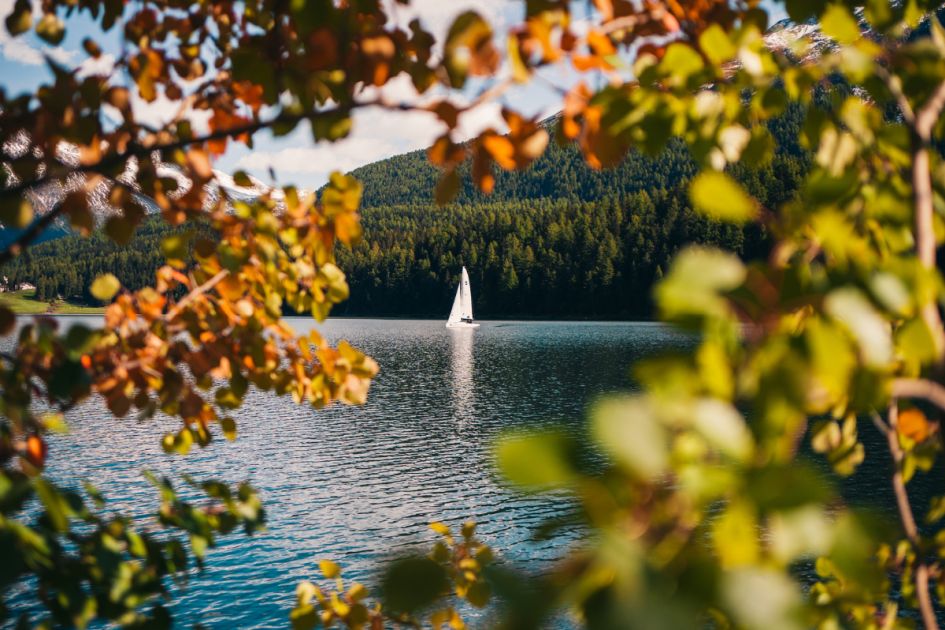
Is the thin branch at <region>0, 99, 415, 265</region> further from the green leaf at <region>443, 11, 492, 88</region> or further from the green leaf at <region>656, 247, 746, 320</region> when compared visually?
the green leaf at <region>656, 247, 746, 320</region>

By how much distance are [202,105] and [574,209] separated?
164515mm

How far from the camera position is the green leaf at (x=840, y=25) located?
4.25 feet

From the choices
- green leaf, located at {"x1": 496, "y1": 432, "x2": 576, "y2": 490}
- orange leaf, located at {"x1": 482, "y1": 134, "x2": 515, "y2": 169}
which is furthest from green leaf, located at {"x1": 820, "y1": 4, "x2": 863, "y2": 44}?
green leaf, located at {"x1": 496, "y1": 432, "x2": 576, "y2": 490}

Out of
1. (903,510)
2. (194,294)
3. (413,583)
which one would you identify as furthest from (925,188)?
(194,294)

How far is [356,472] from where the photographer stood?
26578mm

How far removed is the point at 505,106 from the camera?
5.80 feet

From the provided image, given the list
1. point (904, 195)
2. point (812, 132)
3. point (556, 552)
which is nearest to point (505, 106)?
point (812, 132)

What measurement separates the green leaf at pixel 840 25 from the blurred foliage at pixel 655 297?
13 mm

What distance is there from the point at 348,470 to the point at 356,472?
0.56m

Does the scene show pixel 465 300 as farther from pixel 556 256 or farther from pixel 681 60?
pixel 681 60

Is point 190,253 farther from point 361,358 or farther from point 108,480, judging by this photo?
point 108,480

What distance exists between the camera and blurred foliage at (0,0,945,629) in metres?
0.76

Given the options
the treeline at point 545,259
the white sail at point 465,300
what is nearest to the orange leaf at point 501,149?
the white sail at point 465,300

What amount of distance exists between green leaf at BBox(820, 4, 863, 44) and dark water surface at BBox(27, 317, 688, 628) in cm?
312
